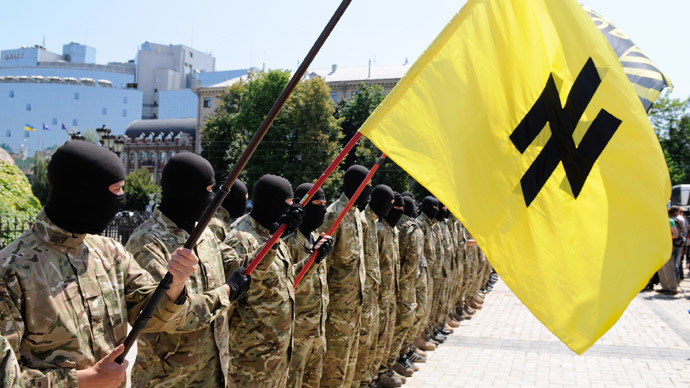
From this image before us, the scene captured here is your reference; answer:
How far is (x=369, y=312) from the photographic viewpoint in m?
6.72

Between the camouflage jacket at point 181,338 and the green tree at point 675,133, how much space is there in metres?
40.7

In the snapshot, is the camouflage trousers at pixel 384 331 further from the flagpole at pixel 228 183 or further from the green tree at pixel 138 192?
the green tree at pixel 138 192

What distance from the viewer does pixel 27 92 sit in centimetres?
9700

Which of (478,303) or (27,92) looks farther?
(27,92)

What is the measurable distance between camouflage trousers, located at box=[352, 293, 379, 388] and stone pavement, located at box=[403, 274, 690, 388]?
2.86ft

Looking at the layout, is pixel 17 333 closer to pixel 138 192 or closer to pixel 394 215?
pixel 394 215

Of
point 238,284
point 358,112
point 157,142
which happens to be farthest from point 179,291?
point 157,142

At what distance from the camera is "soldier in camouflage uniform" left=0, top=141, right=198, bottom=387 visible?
2359 millimetres

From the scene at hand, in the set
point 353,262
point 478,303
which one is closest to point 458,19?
point 353,262

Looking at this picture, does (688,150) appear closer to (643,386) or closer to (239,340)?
(643,386)

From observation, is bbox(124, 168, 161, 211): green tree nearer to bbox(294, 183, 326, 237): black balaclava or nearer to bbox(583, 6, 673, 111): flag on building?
bbox(294, 183, 326, 237): black balaclava

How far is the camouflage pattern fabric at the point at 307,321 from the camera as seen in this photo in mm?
4934

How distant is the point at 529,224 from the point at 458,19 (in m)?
1.21

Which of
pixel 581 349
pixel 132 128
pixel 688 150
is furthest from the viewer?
pixel 132 128
